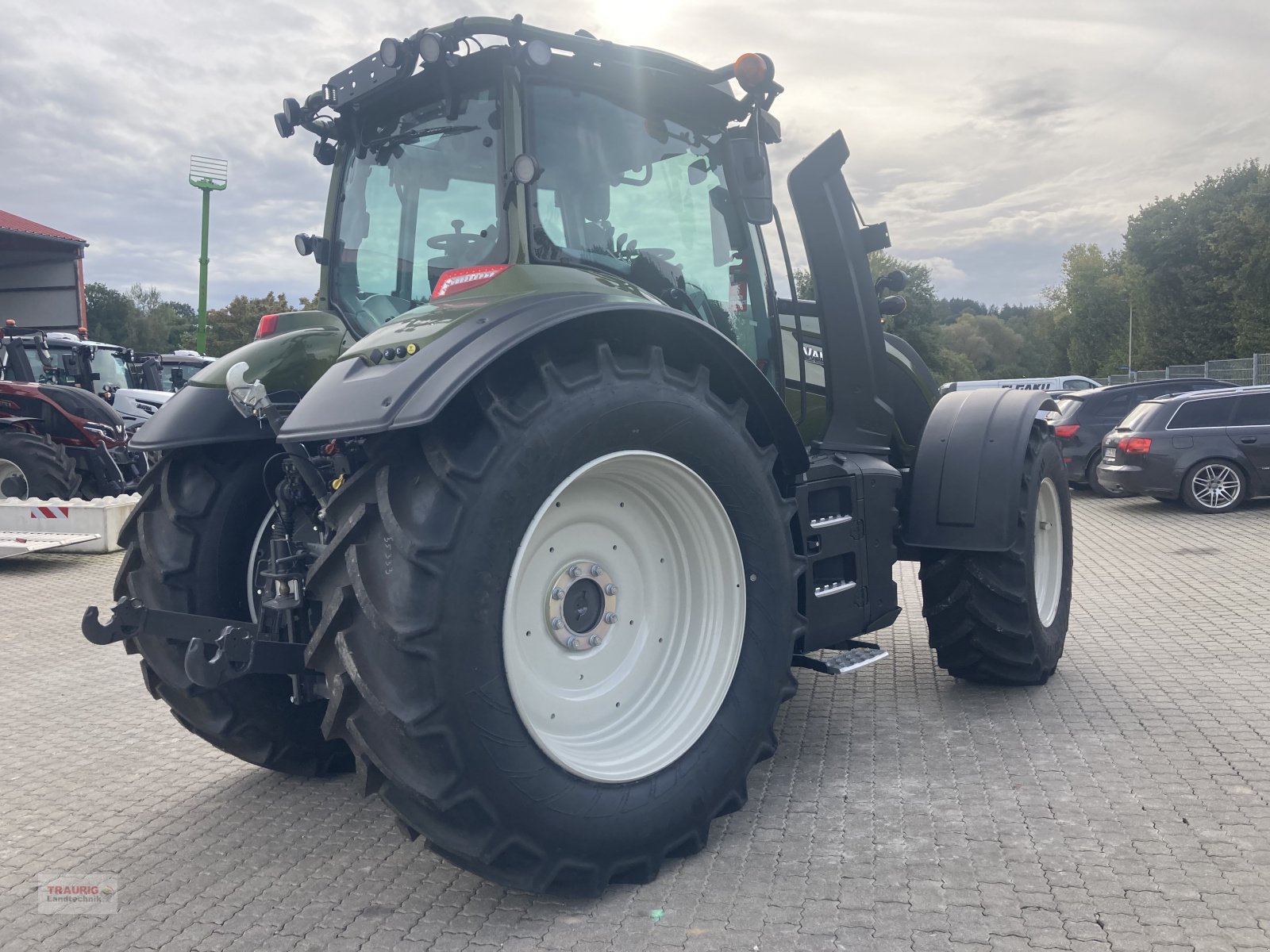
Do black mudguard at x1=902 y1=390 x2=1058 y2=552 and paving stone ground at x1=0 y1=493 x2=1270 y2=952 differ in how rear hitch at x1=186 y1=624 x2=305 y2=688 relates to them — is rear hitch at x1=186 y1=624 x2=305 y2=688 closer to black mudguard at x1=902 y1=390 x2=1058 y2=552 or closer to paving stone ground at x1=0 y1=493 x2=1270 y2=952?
paving stone ground at x1=0 y1=493 x2=1270 y2=952

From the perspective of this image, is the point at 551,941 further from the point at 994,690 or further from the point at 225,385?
the point at 994,690

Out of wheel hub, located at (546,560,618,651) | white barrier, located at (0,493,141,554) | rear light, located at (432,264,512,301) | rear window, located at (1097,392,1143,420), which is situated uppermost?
rear light, located at (432,264,512,301)

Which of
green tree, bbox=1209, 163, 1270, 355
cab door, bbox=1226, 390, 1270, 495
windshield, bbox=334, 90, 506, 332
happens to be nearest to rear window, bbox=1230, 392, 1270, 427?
cab door, bbox=1226, 390, 1270, 495

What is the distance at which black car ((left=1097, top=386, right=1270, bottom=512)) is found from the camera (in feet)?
45.0

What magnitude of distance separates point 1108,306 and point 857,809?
80.8 metres

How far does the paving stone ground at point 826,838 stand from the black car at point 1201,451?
913 cm

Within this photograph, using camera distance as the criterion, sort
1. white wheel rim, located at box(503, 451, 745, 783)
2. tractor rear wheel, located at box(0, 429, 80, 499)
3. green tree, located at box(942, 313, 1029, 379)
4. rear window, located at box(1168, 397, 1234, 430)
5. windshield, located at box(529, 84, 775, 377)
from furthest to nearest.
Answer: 1. green tree, located at box(942, 313, 1029, 379)
2. rear window, located at box(1168, 397, 1234, 430)
3. tractor rear wheel, located at box(0, 429, 80, 499)
4. windshield, located at box(529, 84, 775, 377)
5. white wheel rim, located at box(503, 451, 745, 783)

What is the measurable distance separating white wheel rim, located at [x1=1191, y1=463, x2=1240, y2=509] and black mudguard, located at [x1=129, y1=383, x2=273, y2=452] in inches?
527

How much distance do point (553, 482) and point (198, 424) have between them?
1.60m

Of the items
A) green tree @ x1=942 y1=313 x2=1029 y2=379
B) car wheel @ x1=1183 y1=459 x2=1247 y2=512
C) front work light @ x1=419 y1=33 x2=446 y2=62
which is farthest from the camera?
green tree @ x1=942 y1=313 x2=1029 y2=379

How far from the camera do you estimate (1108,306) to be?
75.7 meters

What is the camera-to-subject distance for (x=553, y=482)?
2922mm

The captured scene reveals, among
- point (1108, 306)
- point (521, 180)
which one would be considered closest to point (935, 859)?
point (521, 180)

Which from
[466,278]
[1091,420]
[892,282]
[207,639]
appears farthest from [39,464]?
[1091,420]
